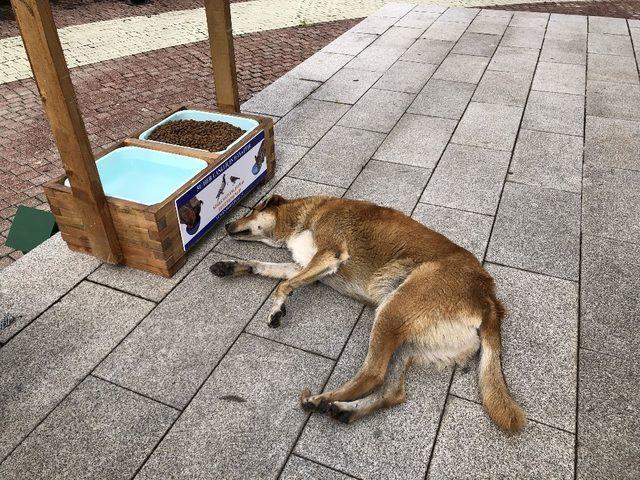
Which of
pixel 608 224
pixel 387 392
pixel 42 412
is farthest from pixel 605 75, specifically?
pixel 42 412

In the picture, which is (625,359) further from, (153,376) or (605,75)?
(605,75)

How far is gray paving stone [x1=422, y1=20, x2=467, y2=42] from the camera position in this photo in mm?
9930

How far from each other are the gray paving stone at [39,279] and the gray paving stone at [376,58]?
231 inches

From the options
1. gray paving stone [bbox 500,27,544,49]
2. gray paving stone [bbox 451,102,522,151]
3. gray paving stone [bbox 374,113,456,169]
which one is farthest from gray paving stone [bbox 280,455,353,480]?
gray paving stone [bbox 500,27,544,49]

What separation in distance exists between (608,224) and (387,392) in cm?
302

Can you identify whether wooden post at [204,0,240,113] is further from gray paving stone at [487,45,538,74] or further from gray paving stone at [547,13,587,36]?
gray paving stone at [547,13,587,36]

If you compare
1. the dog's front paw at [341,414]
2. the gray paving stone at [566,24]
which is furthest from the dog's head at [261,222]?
the gray paving stone at [566,24]

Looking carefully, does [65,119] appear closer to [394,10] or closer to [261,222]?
[261,222]

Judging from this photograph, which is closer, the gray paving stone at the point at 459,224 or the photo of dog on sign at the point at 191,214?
the photo of dog on sign at the point at 191,214

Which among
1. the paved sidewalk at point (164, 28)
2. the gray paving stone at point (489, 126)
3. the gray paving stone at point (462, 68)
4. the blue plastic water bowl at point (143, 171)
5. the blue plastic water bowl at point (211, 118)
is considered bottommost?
the paved sidewalk at point (164, 28)

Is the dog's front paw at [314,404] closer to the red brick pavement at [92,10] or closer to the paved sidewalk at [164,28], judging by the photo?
the paved sidewalk at [164,28]

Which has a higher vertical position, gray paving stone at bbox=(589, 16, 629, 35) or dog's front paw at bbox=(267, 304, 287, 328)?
gray paving stone at bbox=(589, 16, 629, 35)

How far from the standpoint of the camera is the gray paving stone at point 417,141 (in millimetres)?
5910

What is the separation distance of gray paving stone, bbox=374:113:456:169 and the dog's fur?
6.36 feet
